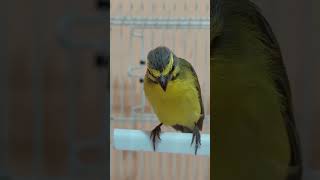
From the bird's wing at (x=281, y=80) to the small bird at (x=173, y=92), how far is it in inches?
10.9

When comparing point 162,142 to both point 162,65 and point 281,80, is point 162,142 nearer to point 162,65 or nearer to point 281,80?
point 162,65

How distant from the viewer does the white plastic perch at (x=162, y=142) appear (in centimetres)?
136

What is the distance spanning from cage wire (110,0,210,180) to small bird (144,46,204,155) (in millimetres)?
16

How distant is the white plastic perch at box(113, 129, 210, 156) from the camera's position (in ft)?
4.46

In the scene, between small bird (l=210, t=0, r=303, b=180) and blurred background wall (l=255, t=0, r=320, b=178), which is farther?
blurred background wall (l=255, t=0, r=320, b=178)

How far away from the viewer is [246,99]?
1.43 meters

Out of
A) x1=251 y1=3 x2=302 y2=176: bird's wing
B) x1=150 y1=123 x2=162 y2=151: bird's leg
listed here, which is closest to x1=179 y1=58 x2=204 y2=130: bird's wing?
x1=150 y1=123 x2=162 y2=151: bird's leg

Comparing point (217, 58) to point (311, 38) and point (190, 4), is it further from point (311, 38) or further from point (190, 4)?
point (311, 38)
